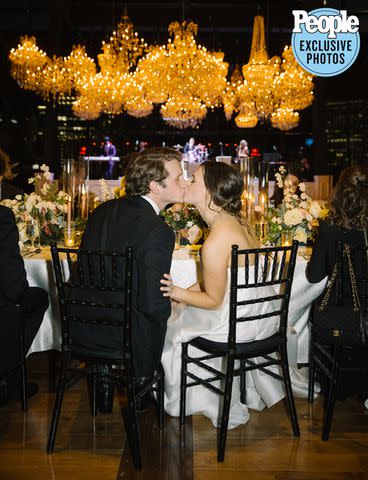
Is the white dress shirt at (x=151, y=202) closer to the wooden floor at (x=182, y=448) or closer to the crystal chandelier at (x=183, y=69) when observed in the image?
the wooden floor at (x=182, y=448)

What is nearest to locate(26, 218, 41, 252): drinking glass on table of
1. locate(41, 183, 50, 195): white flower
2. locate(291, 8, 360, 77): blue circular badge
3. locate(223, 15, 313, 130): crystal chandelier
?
locate(41, 183, 50, 195): white flower

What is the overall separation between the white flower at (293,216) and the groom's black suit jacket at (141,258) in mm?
1360

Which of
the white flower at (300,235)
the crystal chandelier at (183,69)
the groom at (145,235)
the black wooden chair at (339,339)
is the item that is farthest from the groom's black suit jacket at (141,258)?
the crystal chandelier at (183,69)

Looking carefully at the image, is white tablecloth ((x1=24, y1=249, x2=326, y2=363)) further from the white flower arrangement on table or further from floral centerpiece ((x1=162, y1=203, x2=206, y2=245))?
floral centerpiece ((x1=162, y1=203, x2=206, y2=245))

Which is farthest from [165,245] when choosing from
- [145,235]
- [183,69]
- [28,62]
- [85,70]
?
[85,70]

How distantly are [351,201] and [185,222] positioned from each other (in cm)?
132

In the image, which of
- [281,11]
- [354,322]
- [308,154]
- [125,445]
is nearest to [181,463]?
[125,445]

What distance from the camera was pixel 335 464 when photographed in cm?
272

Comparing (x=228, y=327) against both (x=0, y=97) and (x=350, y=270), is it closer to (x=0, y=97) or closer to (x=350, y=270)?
(x=350, y=270)

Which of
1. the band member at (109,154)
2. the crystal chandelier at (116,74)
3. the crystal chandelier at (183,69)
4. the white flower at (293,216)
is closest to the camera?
the white flower at (293,216)

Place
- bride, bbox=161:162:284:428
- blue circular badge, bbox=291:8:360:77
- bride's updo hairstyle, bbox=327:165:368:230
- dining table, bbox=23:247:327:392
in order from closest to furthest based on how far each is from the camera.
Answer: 1. bride, bbox=161:162:284:428
2. bride's updo hairstyle, bbox=327:165:368:230
3. dining table, bbox=23:247:327:392
4. blue circular badge, bbox=291:8:360:77

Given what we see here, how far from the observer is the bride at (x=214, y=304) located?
9.17ft

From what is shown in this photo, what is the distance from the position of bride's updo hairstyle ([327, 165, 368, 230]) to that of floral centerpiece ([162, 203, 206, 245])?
3.77 ft

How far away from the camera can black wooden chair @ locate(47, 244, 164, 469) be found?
2594 mm
